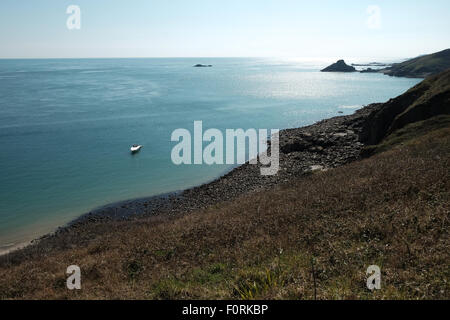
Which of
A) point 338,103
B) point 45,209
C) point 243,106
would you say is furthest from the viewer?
point 338,103

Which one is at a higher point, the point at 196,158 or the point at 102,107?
the point at 102,107

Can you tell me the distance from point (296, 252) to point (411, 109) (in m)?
34.5

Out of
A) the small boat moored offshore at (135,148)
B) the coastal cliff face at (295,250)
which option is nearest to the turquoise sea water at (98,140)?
the small boat moored offshore at (135,148)

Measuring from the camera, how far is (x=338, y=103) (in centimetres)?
10281

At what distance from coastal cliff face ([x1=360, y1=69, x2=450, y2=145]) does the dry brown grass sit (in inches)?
781

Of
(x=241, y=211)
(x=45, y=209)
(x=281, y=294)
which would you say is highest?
(x=281, y=294)

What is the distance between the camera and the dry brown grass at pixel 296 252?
9.41 metres

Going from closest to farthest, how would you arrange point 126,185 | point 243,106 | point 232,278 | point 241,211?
1. point 232,278
2. point 241,211
3. point 126,185
4. point 243,106

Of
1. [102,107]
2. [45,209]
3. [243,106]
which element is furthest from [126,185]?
[243,106]

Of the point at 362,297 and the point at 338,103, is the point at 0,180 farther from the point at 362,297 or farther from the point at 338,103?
the point at 338,103

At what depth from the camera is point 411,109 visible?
3844 cm

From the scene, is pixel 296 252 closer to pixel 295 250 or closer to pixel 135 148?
pixel 295 250

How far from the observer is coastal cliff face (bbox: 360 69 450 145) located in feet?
121
